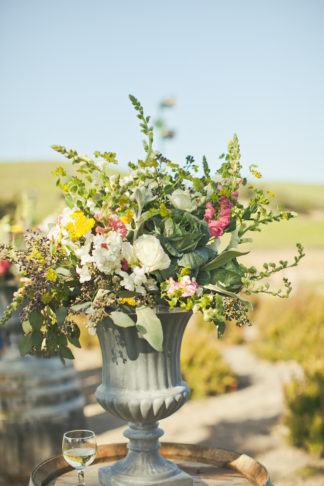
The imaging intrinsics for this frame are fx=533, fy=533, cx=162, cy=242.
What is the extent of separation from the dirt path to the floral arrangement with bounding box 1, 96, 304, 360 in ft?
10.4

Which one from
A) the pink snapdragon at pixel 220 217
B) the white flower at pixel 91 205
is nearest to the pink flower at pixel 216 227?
the pink snapdragon at pixel 220 217

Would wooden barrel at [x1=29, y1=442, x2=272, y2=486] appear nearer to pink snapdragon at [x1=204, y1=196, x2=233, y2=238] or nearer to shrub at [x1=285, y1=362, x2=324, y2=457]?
pink snapdragon at [x1=204, y1=196, x2=233, y2=238]

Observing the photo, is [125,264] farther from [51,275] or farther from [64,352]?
[64,352]

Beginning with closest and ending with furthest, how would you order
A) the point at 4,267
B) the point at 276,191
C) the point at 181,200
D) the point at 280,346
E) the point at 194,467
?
the point at 181,200
the point at 194,467
the point at 4,267
the point at 280,346
the point at 276,191

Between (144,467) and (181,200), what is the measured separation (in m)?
0.89

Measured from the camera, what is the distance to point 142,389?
65.8 inches

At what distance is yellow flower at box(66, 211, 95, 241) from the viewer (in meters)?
1.55

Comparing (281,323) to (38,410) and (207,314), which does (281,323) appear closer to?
(38,410)

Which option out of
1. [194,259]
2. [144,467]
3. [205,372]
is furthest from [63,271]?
[205,372]

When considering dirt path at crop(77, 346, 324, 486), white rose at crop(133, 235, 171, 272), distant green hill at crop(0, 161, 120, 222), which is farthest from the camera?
distant green hill at crop(0, 161, 120, 222)

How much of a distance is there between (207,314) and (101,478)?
2.51 feet

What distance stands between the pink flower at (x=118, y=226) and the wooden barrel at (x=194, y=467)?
2.77 feet

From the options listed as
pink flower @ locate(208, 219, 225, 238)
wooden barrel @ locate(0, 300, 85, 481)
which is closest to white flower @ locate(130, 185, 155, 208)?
pink flower @ locate(208, 219, 225, 238)

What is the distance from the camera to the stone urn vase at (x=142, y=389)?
65.2 inches
